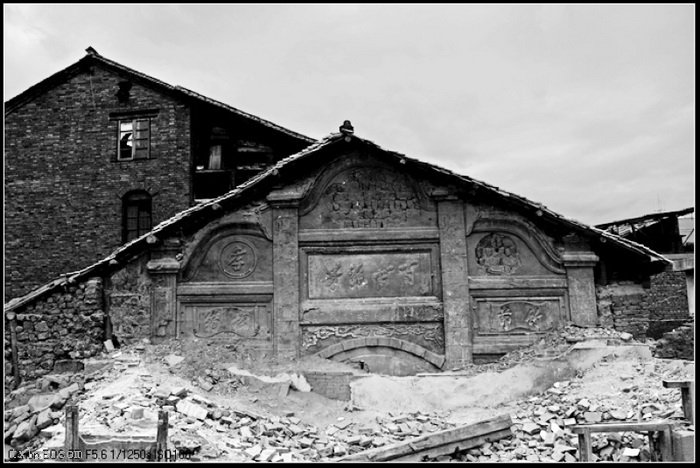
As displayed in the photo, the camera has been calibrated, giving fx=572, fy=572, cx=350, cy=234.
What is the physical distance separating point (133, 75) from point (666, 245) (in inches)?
730

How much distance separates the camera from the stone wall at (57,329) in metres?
10.4

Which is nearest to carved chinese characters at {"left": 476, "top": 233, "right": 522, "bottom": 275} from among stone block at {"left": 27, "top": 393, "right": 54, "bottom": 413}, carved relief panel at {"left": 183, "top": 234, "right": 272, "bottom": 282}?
carved relief panel at {"left": 183, "top": 234, "right": 272, "bottom": 282}

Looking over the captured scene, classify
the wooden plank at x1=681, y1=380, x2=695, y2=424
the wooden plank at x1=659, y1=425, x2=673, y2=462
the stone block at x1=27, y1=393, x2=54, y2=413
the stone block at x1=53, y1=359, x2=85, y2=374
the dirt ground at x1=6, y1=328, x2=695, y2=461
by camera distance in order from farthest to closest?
the stone block at x1=53, y1=359, x2=85, y2=374 < the stone block at x1=27, y1=393, x2=54, y2=413 < the dirt ground at x1=6, y1=328, x2=695, y2=461 < the wooden plank at x1=681, y1=380, x2=695, y2=424 < the wooden plank at x1=659, y1=425, x2=673, y2=462

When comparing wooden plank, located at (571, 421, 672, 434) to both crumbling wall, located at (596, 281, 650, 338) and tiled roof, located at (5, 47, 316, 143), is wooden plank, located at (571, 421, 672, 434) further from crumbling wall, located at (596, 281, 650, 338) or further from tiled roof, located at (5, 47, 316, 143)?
tiled roof, located at (5, 47, 316, 143)

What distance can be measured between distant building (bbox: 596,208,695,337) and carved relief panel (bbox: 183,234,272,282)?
12449 mm

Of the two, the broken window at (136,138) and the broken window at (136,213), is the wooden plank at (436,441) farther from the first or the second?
the broken window at (136,138)

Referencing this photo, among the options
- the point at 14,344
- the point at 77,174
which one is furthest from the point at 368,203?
the point at 77,174

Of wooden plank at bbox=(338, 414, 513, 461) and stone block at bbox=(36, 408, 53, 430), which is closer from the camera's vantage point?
wooden plank at bbox=(338, 414, 513, 461)

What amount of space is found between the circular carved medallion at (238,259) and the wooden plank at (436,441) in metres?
4.81

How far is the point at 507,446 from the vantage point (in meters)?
7.65

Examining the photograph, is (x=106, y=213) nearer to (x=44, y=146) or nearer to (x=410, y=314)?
(x=44, y=146)

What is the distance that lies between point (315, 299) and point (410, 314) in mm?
1817

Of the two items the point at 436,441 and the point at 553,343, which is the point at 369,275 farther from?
the point at 436,441

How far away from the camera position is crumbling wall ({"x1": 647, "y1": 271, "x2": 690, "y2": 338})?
17.0 meters
